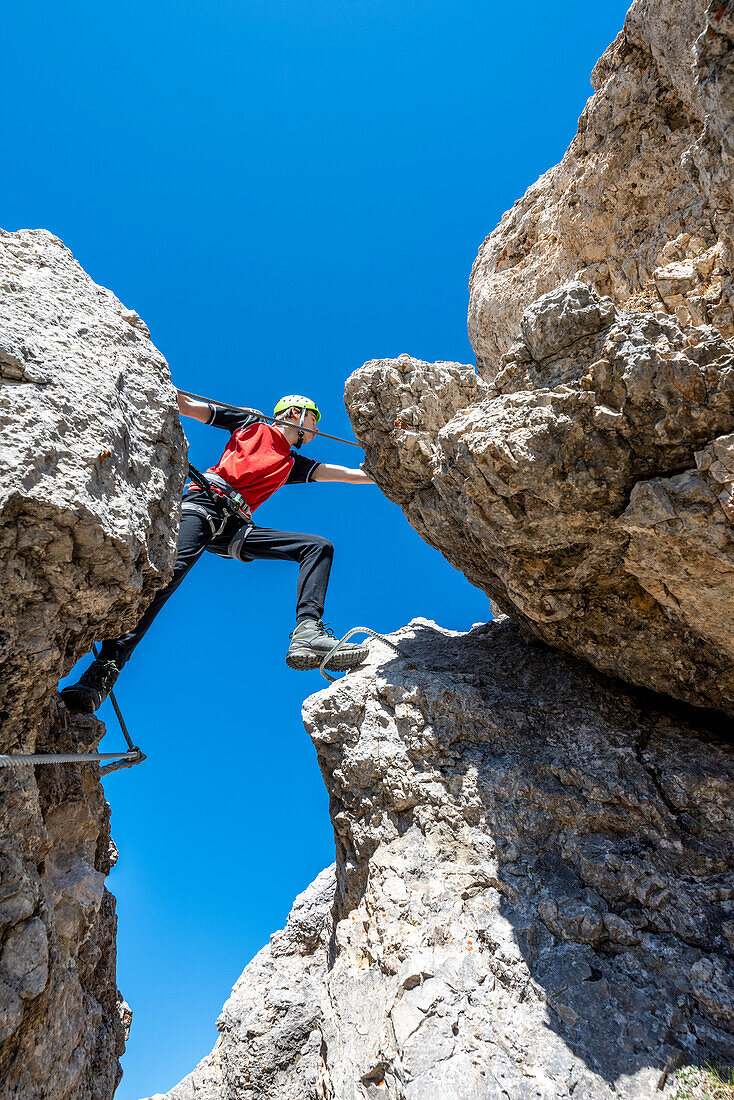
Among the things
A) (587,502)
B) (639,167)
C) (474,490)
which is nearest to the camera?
(587,502)

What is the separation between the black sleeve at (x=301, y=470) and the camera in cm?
864

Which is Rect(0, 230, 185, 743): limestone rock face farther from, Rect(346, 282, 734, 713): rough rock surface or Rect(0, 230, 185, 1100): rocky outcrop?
Rect(346, 282, 734, 713): rough rock surface

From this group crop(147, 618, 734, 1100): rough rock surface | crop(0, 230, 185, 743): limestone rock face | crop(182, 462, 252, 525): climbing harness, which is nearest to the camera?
crop(0, 230, 185, 743): limestone rock face

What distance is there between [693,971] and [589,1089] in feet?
3.70

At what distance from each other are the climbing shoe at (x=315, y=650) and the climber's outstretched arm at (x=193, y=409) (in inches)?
123

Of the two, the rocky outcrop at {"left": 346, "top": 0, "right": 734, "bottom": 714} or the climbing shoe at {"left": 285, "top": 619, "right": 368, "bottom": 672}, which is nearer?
the rocky outcrop at {"left": 346, "top": 0, "right": 734, "bottom": 714}

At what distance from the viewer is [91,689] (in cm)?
620

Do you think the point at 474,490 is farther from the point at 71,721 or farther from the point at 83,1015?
the point at 83,1015

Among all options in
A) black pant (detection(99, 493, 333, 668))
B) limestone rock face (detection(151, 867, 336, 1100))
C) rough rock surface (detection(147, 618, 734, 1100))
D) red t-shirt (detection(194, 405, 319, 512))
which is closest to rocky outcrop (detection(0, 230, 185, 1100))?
black pant (detection(99, 493, 333, 668))

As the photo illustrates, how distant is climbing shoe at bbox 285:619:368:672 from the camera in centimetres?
719

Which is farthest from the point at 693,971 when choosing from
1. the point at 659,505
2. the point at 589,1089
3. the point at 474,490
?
the point at 474,490

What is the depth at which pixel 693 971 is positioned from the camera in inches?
175

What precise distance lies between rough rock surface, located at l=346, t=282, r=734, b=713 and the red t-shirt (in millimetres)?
2609

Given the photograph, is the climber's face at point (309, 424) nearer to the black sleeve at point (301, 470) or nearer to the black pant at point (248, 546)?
the black sleeve at point (301, 470)
